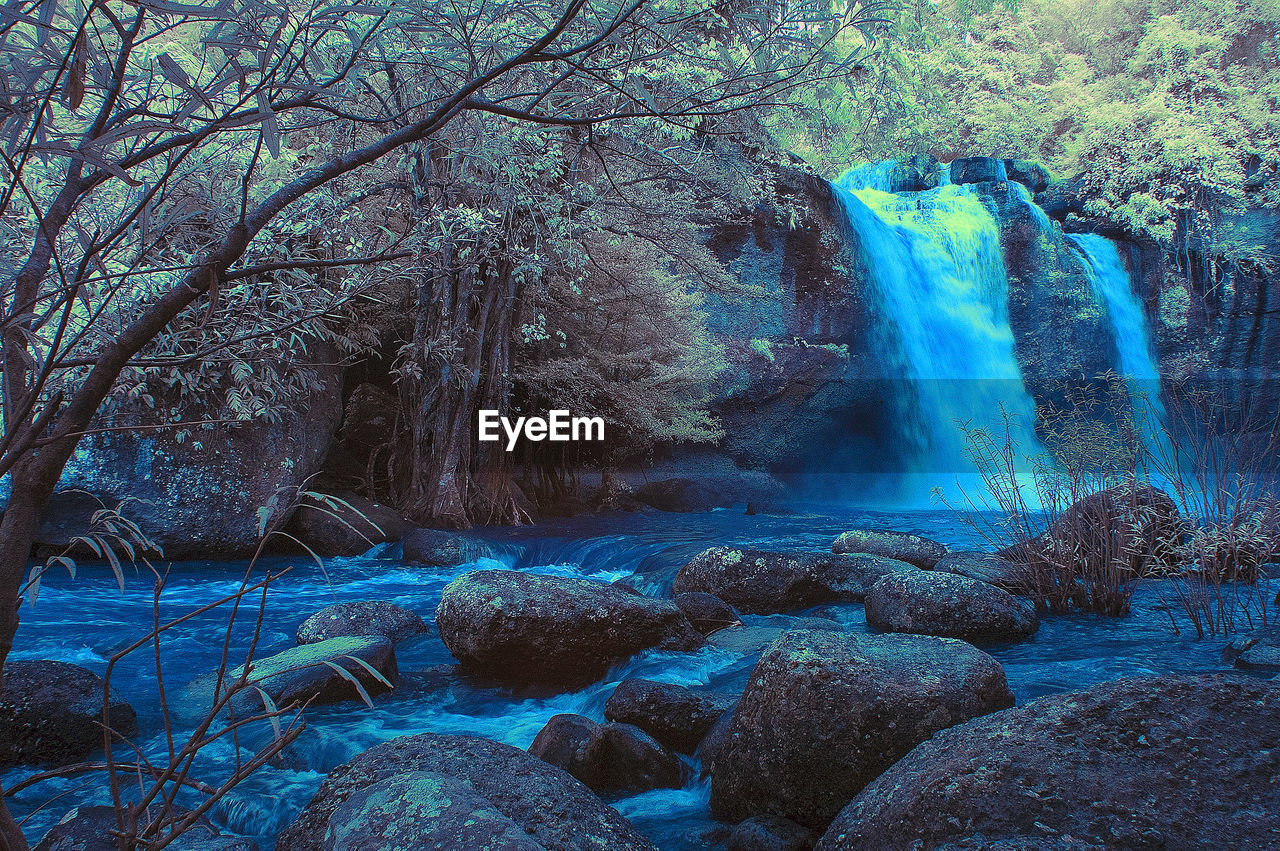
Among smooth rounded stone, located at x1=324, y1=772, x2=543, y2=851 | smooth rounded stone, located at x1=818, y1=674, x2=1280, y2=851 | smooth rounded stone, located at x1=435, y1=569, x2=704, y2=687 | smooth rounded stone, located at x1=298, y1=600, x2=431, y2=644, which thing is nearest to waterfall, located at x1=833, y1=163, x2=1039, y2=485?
smooth rounded stone, located at x1=435, y1=569, x2=704, y2=687

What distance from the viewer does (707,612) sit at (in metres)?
5.32

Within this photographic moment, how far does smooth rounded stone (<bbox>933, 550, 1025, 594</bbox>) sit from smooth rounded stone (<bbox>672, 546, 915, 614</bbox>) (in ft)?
1.47

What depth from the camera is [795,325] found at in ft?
49.7

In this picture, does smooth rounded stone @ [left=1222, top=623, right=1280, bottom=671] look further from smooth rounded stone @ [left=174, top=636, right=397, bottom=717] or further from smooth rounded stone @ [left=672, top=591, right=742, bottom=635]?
smooth rounded stone @ [left=174, top=636, right=397, bottom=717]

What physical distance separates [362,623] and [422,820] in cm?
350

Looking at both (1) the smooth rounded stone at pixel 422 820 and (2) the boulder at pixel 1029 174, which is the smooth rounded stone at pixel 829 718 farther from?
(2) the boulder at pixel 1029 174

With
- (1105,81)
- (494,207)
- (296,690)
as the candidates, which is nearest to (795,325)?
(494,207)

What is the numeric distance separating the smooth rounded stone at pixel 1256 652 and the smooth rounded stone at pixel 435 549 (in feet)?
21.0

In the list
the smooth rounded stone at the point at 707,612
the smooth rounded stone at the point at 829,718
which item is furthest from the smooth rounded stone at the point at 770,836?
the smooth rounded stone at the point at 707,612

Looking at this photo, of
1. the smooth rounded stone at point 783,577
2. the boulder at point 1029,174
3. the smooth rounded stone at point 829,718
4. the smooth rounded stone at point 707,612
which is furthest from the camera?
the boulder at point 1029,174

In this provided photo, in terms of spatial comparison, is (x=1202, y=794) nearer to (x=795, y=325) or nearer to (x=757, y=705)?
(x=757, y=705)

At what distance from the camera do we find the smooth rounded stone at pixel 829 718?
2.71 m

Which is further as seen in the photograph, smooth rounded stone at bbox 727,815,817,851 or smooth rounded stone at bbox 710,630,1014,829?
smooth rounded stone at bbox 710,630,1014,829
